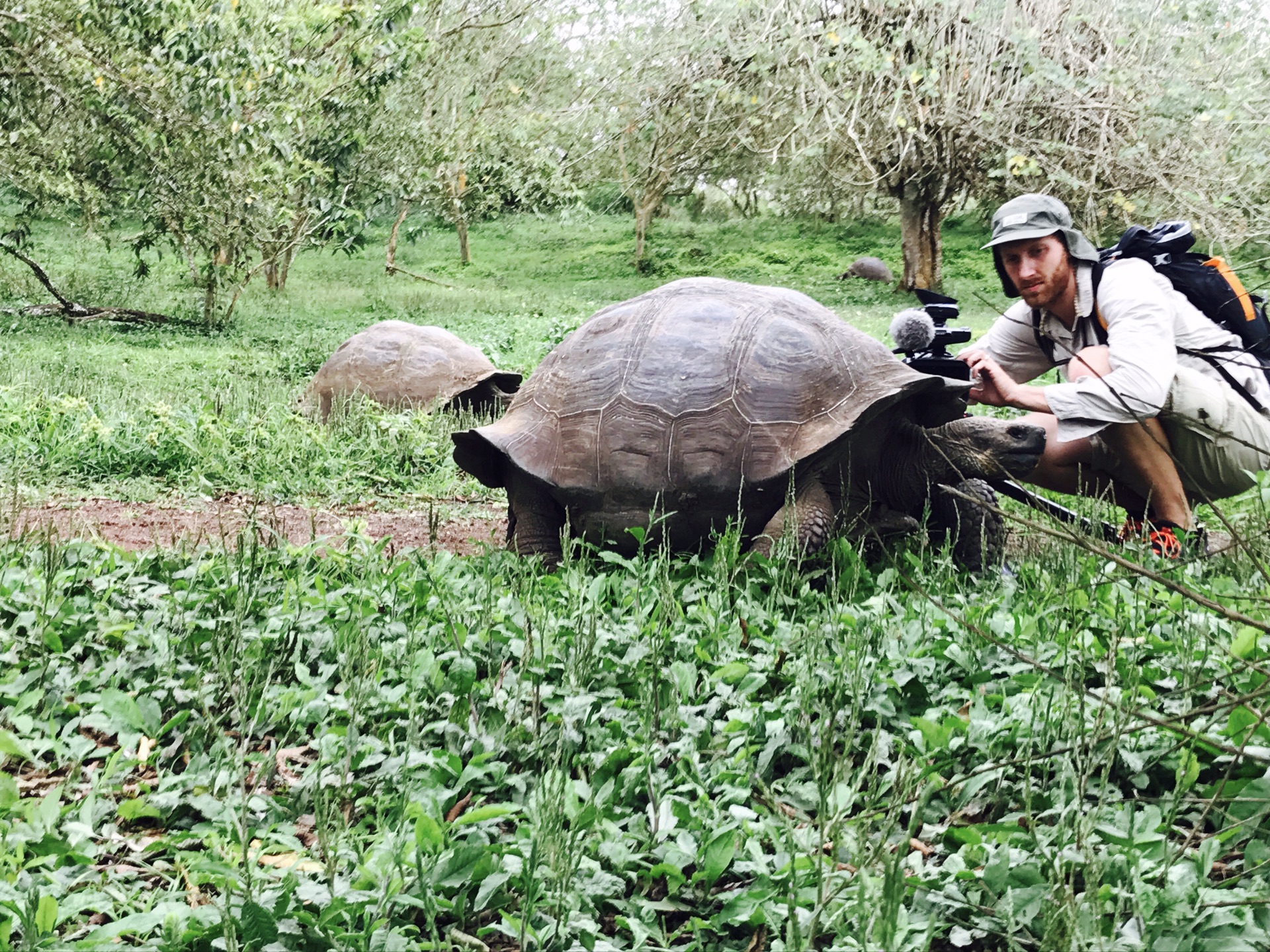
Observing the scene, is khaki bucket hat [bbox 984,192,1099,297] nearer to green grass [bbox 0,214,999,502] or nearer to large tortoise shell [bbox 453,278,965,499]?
large tortoise shell [bbox 453,278,965,499]

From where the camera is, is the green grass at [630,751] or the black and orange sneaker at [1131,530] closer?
the green grass at [630,751]

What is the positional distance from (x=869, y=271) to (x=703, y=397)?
18.9m

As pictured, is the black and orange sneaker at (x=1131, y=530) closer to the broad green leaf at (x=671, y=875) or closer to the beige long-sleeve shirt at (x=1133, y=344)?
the beige long-sleeve shirt at (x=1133, y=344)

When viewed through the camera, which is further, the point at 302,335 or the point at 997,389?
the point at 302,335

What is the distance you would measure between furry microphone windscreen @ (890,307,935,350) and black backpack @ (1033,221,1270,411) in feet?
2.43

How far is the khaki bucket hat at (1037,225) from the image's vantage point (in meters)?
4.07

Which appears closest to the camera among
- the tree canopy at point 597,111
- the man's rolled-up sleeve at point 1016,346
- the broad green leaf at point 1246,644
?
the broad green leaf at point 1246,644

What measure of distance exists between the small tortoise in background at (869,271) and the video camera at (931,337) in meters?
18.0

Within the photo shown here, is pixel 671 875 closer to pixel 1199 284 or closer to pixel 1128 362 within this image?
pixel 1128 362

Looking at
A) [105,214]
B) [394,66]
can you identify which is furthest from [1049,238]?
[105,214]

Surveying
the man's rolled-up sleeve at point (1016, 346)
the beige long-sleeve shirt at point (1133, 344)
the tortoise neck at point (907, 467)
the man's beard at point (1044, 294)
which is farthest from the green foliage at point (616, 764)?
the man's rolled-up sleeve at point (1016, 346)

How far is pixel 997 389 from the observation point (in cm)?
418

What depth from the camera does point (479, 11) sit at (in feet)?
62.3

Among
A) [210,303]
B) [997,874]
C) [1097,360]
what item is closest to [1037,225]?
[1097,360]
